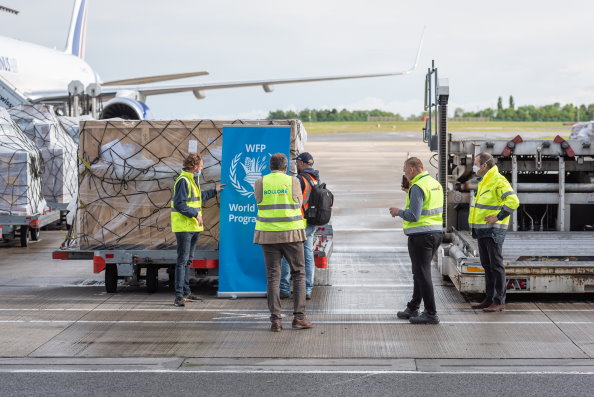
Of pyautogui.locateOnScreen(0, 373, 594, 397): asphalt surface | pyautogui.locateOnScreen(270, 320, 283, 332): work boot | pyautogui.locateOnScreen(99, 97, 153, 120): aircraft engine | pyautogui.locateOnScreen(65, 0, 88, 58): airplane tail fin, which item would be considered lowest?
pyautogui.locateOnScreen(0, 373, 594, 397): asphalt surface

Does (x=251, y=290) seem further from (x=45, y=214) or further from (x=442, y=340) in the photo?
(x=45, y=214)

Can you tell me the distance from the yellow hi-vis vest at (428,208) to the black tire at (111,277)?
3889mm

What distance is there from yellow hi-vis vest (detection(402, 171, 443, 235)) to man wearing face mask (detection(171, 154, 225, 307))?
8.25 ft

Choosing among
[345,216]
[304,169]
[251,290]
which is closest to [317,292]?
[251,290]

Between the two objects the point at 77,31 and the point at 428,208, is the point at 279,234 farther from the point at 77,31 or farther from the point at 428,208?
the point at 77,31

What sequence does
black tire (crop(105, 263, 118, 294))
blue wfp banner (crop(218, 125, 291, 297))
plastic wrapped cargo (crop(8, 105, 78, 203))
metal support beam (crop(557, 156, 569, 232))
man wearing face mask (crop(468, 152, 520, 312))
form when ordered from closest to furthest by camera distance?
man wearing face mask (crop(468, 152, 520, 312)) < blue wfp banner (crop(218, 125, 291, 297)) < black tire (crop(105, 263, 118, 294)) < metal support beam (crop(557, 156, 569, 232)) < plastic wrapped cargo (crop(8, 105, 78, 203))

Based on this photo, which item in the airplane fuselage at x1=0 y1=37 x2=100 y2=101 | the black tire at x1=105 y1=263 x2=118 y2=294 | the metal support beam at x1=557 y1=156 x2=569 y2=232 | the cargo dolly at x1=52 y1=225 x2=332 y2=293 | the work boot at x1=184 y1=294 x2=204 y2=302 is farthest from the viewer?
the airplane fuselage at x1=0 y1=37 x2=100 y2=101

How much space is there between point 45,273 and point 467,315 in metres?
6.42

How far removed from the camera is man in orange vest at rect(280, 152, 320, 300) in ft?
33.2

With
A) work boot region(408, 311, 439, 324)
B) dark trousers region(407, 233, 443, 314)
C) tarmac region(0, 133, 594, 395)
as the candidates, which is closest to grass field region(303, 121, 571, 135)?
tarmac region(0, 133, 594, 395)

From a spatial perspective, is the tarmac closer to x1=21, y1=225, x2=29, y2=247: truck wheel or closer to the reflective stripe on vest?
the reflective stripe on vest

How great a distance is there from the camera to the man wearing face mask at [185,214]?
10.2 meters

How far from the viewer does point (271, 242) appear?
9.05 m

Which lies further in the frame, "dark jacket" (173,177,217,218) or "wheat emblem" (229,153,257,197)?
"wheat emblem" (229,153,257,197)
